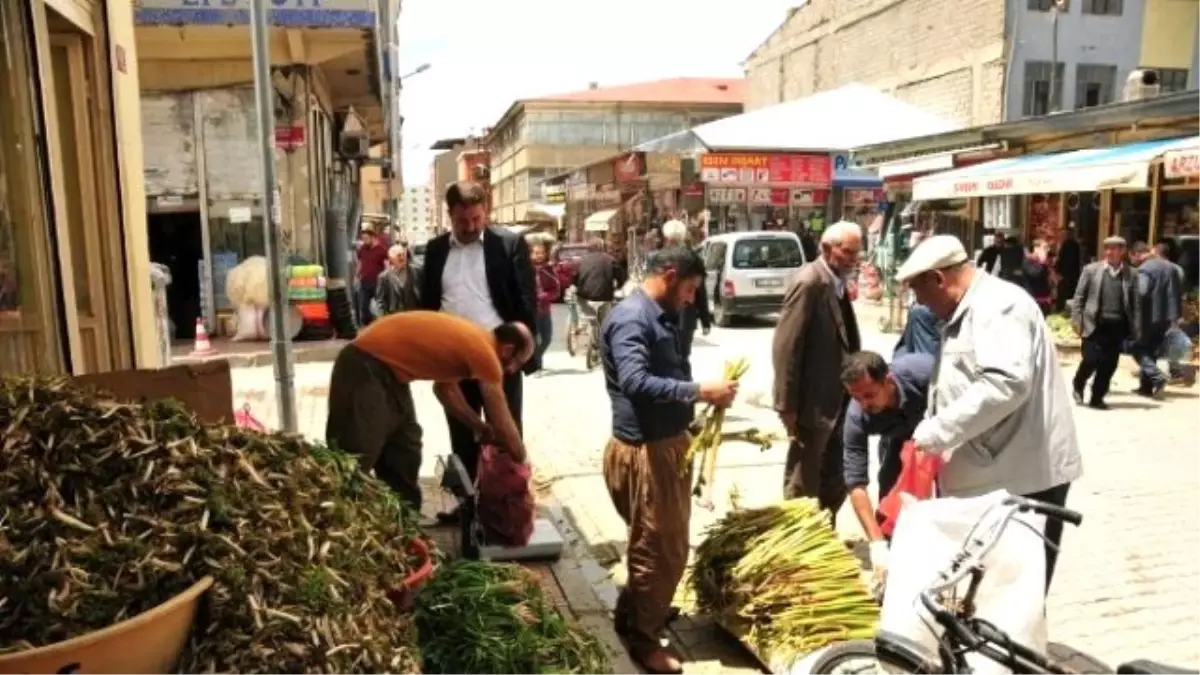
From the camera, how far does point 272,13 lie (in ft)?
41.7

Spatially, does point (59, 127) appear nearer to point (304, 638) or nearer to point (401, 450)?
point (401, 450)

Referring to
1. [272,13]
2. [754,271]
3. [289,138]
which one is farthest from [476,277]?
[754,271]

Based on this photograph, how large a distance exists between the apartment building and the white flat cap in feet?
206

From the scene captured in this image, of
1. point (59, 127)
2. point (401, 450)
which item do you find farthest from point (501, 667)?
Result: point (59, 127)

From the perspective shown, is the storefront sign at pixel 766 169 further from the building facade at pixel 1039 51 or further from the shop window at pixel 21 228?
the shop window at pixel 21 228

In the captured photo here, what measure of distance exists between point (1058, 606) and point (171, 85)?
13.2 meters

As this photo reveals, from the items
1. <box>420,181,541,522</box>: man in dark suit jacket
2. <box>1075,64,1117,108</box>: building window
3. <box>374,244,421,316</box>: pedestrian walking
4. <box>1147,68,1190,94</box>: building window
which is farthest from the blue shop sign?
<box>1147,68,1190,94</box>: building window

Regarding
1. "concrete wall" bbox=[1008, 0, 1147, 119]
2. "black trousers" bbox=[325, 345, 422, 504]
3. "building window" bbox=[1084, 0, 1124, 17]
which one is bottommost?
"black trousers" bbox=[325, 345, 422, 504]

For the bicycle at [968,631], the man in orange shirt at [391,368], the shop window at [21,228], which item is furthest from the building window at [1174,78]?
the shop window at [21,228]

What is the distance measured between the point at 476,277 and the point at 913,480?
282cm

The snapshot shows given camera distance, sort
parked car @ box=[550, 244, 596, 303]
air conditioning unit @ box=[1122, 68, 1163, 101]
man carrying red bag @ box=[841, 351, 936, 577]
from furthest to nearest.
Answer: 1. parked car @ box=[550, 244, 596, 303]
2. air conditioning unit @ box=[1122, 68, 1163, 101]
3. man carrying red bag @ box=[841, 351, 936, 577]

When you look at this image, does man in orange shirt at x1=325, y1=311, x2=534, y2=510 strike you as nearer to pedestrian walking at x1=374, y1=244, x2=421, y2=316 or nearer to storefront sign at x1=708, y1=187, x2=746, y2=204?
pedestrian walking at x1=374, y1=244, x2=421, y2=316

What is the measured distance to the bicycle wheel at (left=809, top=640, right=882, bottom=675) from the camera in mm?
3438

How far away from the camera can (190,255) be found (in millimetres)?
14641
